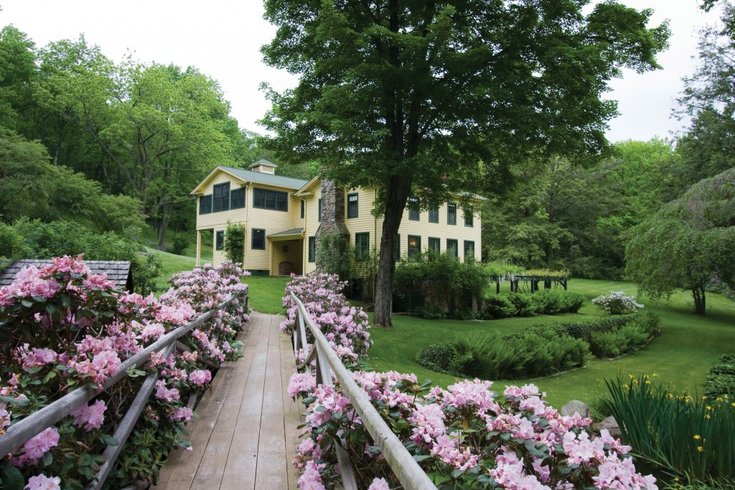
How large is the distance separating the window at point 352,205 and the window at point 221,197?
31.1 ft

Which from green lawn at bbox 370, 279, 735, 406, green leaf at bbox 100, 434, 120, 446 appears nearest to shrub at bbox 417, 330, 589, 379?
green lawn at bbox 370, 279, 735, 406

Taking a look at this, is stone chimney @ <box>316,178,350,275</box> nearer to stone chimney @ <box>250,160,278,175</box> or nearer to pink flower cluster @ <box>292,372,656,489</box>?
stone chimney @ <box>250,160,278,175</box>

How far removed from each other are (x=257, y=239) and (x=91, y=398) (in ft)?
88.6

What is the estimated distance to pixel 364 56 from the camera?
12570mm

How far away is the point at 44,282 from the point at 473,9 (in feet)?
46.5

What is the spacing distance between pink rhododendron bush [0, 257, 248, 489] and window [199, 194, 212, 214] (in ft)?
96.9

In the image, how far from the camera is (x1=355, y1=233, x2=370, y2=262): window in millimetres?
21844

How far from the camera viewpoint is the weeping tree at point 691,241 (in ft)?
47.3

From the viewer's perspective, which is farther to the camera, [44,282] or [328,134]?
[328,134]

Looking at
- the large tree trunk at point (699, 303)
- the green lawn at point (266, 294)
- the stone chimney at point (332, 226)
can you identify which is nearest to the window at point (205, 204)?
the green lawn at point (266, 294)

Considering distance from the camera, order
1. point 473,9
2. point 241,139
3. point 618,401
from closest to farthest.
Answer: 1. point 618,401
2. point 473,9
3. point 241,139

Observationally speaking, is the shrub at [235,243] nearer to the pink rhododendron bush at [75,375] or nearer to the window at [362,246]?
the window at [362,246]

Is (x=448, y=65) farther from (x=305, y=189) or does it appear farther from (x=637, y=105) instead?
(x=637, y=105)

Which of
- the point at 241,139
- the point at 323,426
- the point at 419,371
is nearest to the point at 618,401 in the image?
the point at 323,426
